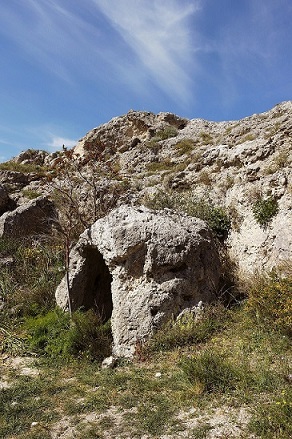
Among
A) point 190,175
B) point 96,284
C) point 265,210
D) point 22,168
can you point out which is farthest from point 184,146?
point 96,284

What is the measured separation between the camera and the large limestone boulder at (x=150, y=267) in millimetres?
7367

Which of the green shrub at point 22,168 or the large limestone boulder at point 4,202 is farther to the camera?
the green shrub at point 22,168

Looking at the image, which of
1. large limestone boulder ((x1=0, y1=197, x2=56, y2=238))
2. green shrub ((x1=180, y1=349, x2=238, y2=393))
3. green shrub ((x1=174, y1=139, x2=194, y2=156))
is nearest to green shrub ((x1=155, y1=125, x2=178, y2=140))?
green shrub ((x1=174, y1=139, x2=194, y2=156))

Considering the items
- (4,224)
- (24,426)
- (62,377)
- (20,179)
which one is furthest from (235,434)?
(20,179)

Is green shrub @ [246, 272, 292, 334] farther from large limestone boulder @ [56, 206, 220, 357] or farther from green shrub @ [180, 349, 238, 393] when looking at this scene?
green shrub @ [180, 349, 238, 393]

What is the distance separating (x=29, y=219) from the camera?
15.4m

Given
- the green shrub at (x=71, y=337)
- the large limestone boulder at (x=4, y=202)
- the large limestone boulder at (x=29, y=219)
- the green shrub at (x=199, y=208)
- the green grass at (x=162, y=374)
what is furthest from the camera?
the large limestone boulder at (x=4, y=202)

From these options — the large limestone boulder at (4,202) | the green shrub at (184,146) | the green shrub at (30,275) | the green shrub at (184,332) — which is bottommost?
the green shrub at (184,332)

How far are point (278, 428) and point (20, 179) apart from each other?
62.4ft

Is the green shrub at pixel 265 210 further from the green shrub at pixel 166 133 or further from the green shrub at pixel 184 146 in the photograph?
the green shrub at pixel 166 133

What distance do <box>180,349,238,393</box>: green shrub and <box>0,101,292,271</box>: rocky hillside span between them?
421cm

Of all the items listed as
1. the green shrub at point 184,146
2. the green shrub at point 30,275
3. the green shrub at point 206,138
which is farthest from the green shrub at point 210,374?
the green shrub at point 206,138

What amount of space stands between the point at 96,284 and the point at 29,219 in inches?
259

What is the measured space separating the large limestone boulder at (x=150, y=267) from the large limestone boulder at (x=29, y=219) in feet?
23.3
